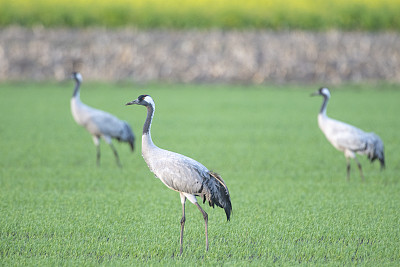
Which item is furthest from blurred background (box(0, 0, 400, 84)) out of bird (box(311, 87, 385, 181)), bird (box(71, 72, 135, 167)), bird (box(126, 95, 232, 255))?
bird (box(126, 95, 232, 255))

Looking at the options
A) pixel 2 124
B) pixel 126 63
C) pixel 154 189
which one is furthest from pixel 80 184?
pixel 126 63

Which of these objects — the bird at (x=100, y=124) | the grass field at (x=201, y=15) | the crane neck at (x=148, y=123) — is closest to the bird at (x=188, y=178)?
the crane neck at (x=148, y=123)

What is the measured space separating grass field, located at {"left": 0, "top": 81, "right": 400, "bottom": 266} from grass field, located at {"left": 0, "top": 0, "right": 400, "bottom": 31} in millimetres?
14767

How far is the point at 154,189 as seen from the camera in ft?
32.9

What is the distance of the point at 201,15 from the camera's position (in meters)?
34.5

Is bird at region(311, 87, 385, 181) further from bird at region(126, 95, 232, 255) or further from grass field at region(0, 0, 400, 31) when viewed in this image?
grass field at region(0, 0, 400, 31)

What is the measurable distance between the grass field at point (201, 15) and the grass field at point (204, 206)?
48.4 feet

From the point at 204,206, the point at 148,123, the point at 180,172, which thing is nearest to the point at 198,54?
the point at 204,206

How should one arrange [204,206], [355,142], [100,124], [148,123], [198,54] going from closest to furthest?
1. [148,123]
2. [204,206]
3. [355,142]
4. [100,124]
5. [198,54]

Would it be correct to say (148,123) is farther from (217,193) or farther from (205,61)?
(205,61)

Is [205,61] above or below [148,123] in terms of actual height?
below

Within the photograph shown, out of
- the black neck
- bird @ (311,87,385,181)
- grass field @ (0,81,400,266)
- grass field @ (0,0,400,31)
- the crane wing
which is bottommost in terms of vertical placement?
grass field @ (0,81,400,266)

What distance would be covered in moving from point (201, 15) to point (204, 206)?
26.6 meters

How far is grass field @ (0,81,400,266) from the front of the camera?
659 cm
